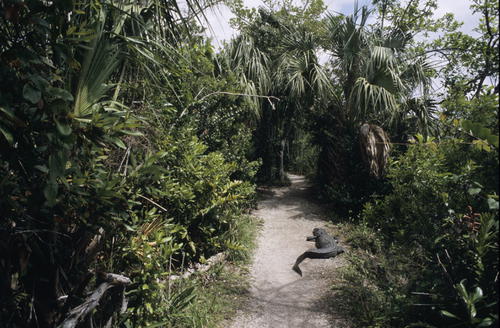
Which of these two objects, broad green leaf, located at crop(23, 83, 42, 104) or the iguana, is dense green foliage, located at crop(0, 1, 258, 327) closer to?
broad green leaf, located at crop(23, 83, 42, 104)

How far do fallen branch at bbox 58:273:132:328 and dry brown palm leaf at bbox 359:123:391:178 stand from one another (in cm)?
556

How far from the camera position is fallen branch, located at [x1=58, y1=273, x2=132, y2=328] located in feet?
7.34

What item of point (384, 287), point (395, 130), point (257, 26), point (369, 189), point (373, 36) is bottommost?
point (384, 287)

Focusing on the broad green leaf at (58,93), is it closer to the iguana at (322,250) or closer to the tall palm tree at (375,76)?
the iguana at (322,250)

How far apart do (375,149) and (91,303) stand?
5.90m

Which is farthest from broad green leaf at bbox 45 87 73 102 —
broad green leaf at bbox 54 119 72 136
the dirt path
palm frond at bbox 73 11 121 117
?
the dirt path

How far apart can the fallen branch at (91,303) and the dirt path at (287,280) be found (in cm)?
157

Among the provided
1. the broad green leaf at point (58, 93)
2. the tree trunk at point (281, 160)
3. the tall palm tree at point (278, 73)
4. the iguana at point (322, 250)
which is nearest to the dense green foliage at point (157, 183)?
the broad green leaf at point (58, 93)

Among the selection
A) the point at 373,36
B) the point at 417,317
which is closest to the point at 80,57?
the point at 417,317

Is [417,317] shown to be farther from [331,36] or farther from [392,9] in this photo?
[392,9]

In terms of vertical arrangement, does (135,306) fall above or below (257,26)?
below

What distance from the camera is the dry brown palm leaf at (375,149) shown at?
6.82 metres

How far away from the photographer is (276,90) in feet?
29.8

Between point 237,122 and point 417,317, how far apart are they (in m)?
5.08
